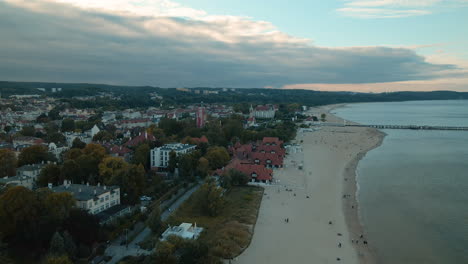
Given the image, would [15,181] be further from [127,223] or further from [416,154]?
[416,154]

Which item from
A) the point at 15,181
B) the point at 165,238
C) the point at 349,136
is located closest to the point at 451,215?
the point at 165,238

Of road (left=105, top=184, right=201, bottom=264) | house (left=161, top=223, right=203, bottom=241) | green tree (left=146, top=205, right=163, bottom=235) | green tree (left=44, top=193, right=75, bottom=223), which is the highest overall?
green tree (left=44, top=193, right=75, bottom=223)

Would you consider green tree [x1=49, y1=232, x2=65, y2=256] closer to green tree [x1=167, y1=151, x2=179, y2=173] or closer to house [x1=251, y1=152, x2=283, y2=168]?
green tree [x1=167, y1=151, x2=179, y2=173]

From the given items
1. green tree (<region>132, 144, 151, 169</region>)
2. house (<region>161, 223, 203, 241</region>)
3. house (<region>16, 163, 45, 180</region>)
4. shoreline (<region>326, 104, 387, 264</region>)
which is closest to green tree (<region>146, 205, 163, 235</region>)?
house (<region>161, 223, 203, 241</region>)

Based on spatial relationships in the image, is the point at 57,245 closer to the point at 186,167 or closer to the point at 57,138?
the point at 186,167

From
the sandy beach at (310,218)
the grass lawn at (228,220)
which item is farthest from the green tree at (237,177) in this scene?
the sandy beach at (310,218)

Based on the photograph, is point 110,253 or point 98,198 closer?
point 110,253
